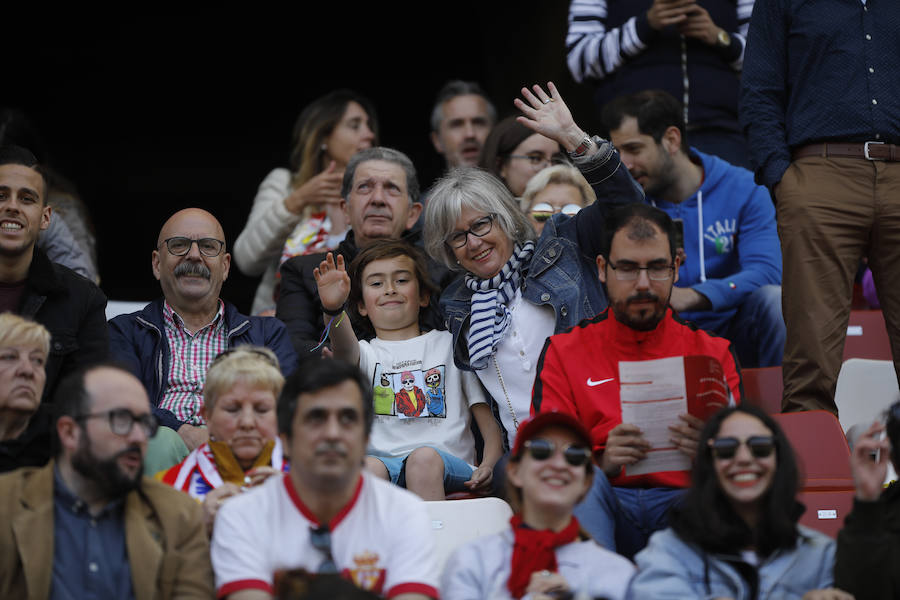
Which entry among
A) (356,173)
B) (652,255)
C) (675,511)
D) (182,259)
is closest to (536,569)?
(675,511)

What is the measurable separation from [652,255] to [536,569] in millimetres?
1133

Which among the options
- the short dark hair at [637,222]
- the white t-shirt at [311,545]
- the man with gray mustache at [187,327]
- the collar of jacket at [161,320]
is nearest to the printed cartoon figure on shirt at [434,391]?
the man with gray mustache at [187,327]

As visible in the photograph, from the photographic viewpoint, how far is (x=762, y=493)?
324 centimetres

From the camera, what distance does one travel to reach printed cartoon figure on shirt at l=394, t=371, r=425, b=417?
4430 mm

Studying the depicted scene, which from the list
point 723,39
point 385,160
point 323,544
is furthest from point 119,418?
point 723,39

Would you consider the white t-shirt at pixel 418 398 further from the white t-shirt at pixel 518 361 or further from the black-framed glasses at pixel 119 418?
the black-framed glasses at pixel 119 418

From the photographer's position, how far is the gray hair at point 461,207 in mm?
4660

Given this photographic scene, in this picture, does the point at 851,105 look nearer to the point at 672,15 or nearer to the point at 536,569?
the point at 672,15

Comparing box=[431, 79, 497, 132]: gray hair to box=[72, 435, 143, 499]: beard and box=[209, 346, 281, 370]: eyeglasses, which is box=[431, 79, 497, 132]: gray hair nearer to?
box=[209, 346, 281, 370]: eyeglasses

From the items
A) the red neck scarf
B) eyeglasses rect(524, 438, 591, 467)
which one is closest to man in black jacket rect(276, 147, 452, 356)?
eyeglasses rect(524, 438, 591, 467)

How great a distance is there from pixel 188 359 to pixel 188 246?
0.43 metres

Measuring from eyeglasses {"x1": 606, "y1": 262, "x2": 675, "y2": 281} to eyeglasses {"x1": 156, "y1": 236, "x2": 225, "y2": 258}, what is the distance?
1.60 m

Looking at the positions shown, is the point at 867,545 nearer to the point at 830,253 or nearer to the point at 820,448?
the point at 820,448

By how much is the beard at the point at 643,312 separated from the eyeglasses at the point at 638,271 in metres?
0.06
